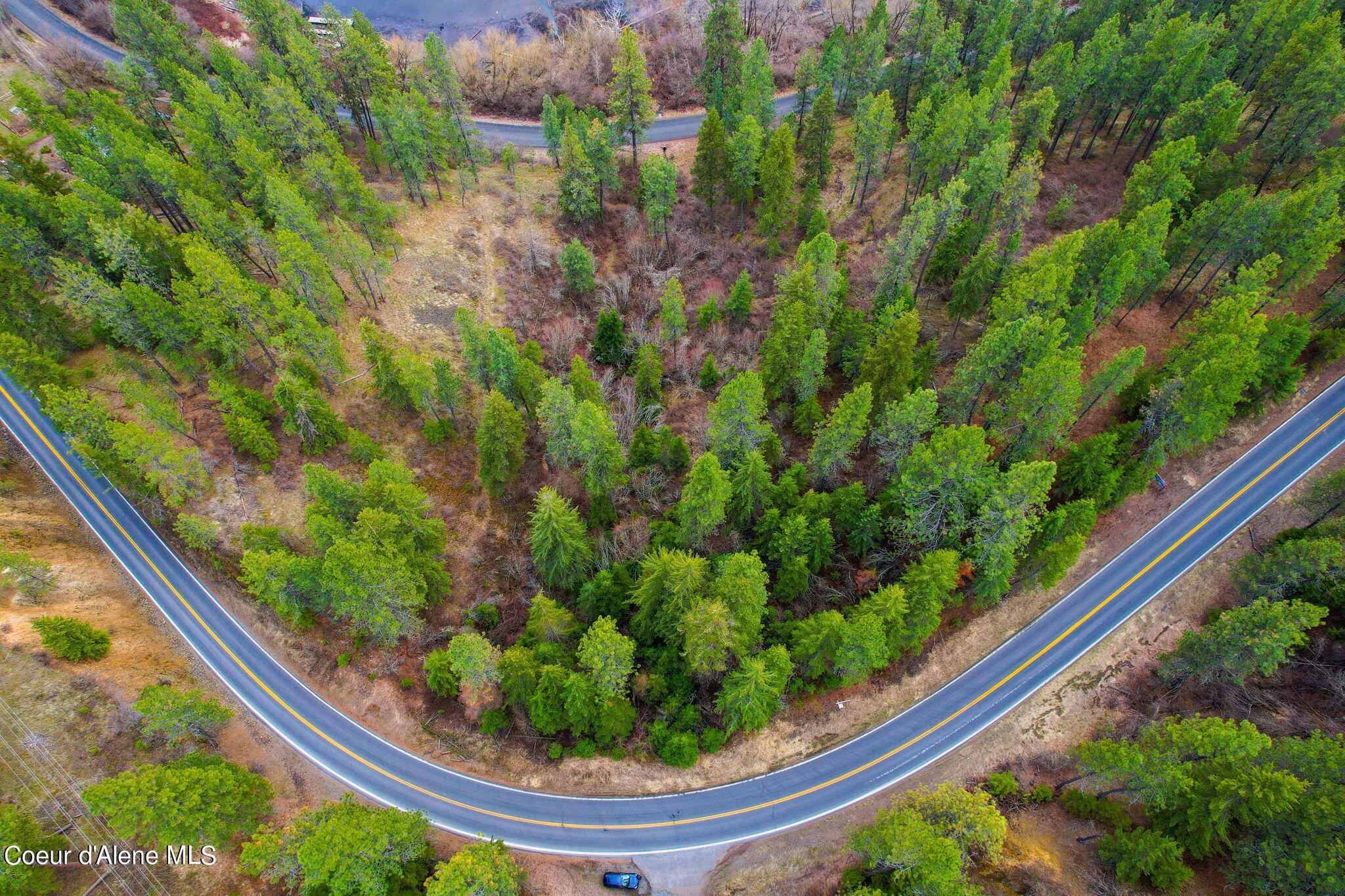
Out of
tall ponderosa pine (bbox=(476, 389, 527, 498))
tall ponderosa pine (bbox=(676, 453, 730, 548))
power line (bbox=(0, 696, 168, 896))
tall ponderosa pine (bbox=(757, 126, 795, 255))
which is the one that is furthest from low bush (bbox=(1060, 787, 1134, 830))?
tall ponderosa pine (bbox=(757, 126, 795, 255))

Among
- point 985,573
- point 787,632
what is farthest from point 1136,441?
point 787,632

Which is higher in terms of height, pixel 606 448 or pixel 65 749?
pixel 606 448

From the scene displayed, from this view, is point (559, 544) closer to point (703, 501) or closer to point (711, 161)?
point (703, 501)

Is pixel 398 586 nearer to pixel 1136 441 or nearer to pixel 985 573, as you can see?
pixel 985 573

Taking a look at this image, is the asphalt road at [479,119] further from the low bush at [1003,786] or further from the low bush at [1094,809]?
the low bush at [1094,809]

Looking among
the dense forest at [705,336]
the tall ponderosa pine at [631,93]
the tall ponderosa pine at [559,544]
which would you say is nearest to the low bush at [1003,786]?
the dense forest at [705,336]

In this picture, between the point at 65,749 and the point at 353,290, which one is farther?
the point at 353,290

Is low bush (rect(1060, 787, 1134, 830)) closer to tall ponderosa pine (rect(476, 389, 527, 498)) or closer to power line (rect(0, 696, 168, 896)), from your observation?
tall ponderosa pine (rect(476, 389, 527, 498))
